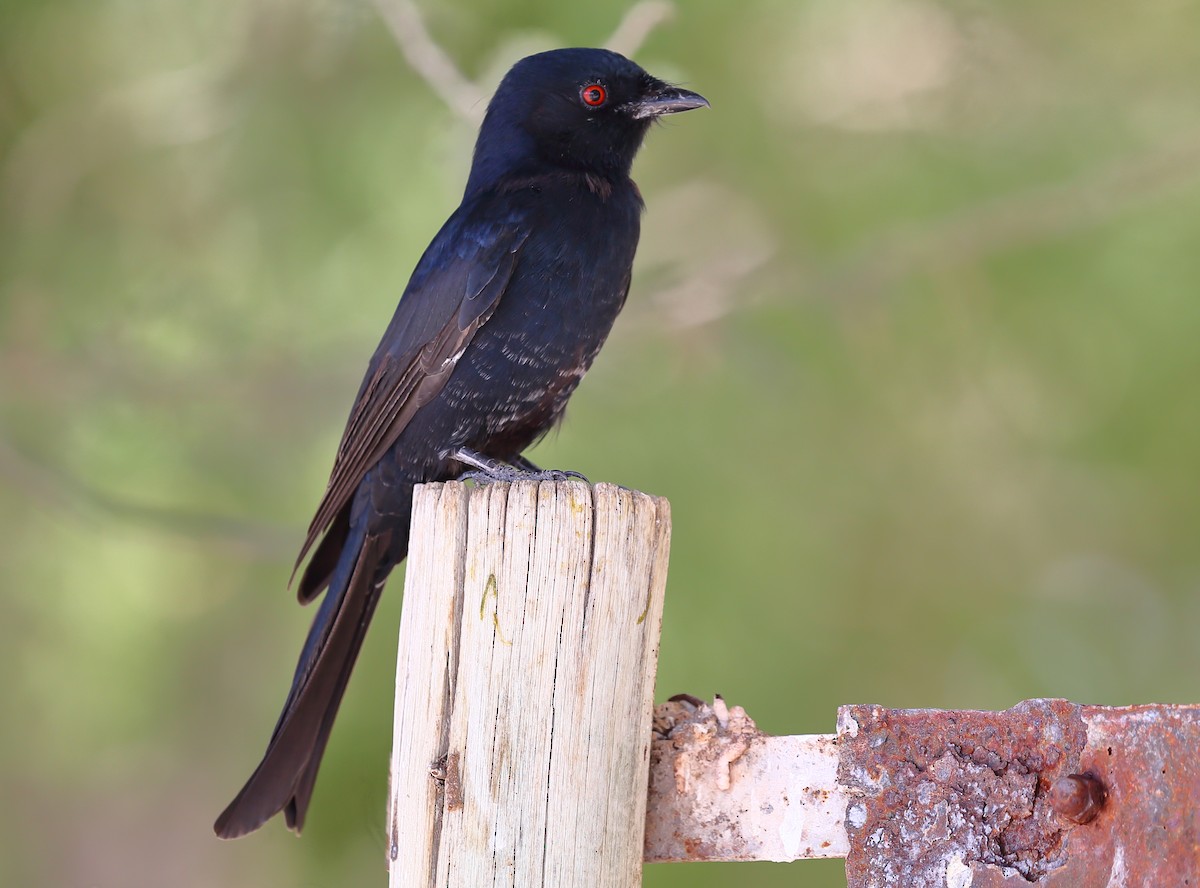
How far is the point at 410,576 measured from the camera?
2.07m

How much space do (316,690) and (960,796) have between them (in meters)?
1.68

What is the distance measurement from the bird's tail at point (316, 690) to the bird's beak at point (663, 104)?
133 cm

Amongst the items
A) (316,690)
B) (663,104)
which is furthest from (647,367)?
(316,690)

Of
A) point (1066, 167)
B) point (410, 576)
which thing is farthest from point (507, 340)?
point (1066, 167)

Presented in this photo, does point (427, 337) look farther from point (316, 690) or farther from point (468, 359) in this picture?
point (316, 690)

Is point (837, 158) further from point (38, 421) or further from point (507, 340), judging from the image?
point (38, 421)

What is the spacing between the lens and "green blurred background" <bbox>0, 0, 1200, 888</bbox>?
467 cm

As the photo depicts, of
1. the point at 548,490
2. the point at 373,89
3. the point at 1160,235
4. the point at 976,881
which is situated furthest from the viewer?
the point at 373,89

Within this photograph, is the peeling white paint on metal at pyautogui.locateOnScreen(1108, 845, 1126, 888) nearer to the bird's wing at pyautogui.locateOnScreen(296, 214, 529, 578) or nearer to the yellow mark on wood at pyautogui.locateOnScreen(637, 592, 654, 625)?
the yellow mark on wood at pyautogui.locateOnScreen(637, 592, 654, 625)

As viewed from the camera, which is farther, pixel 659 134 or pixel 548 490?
pixel 659 134

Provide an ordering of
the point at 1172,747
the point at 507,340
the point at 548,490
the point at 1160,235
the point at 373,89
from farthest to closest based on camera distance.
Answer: the point at 373,89 → the point at 1160,235 → the point at 507,340 → the point at 548,490 → the point at 1172,747

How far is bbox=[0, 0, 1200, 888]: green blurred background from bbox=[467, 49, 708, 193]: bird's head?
38.3 inches

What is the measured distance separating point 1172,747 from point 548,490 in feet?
2.99

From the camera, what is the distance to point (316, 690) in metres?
2.96
